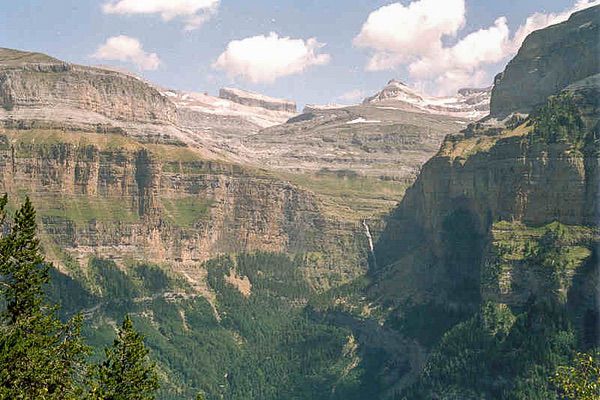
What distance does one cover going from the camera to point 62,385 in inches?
2165

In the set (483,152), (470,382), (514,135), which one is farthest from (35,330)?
(483,152)

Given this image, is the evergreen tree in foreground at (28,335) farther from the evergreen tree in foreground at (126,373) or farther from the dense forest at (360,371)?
the evergreen tree in foreground at (126,373)

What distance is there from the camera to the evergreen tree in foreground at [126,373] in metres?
57.6

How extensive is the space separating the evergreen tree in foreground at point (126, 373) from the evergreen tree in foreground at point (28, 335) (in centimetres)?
248

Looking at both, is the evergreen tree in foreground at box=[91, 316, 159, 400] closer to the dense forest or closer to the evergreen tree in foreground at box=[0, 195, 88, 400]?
the dense forest

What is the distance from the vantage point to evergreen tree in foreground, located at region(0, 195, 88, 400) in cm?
4925

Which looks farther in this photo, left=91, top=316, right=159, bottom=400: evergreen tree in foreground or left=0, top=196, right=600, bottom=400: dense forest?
left=91, top=316, right=159, bottom=400: evergreen tree in foreground

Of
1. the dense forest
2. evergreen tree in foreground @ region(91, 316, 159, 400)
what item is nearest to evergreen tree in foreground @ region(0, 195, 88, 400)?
the dense forest

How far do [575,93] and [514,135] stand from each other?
18.3m

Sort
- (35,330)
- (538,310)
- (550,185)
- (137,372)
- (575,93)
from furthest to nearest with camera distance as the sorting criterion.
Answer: (575,93), (550,185), (538,310), (137,372), (35,330)

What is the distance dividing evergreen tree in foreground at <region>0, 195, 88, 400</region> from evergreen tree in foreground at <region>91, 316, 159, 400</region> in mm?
2477

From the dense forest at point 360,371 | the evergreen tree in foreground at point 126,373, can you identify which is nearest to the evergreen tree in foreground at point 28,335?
the dense forest at point 360,371

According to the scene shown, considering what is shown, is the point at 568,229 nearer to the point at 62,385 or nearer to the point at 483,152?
the point at 483,152

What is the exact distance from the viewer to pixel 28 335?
5284 cm
